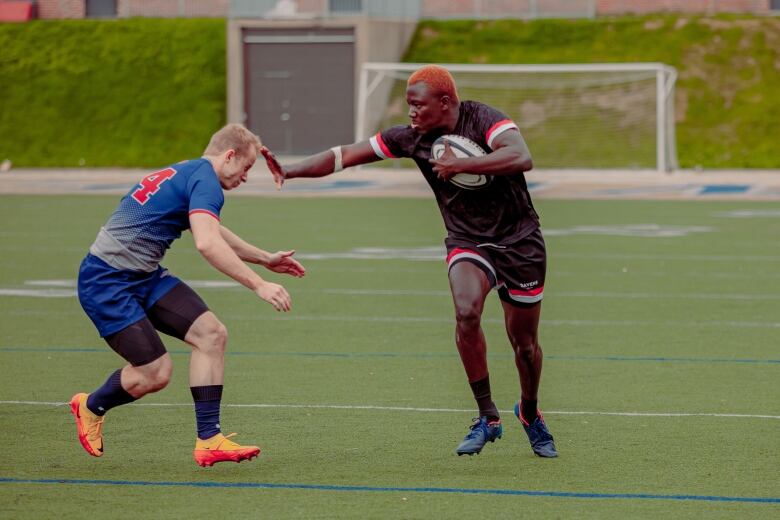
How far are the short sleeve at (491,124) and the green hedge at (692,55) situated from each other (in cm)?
2943

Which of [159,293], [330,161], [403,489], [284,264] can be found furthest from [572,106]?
[403,489]

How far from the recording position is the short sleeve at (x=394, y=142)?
7316mm

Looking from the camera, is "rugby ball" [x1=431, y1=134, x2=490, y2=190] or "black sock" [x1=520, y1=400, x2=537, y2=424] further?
"black sock" [x1=520, y1=400, x2=537, y2=424]

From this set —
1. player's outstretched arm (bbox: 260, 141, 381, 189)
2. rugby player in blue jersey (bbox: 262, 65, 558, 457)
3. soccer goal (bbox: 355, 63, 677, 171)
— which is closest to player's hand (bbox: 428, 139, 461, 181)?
rugby player in blue jersey (bbox: 262, 65, 558, 457)

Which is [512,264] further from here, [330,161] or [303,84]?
[303,84]

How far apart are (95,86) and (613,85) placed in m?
15.0

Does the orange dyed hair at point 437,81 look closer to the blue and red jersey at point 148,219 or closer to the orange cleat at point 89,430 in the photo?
the blue and red jersey at point 148,219

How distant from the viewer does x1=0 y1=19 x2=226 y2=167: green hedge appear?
1613 inches

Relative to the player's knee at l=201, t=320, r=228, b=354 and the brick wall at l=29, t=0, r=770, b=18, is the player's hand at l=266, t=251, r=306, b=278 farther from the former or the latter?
the brick wall at l=29, t=0, r=770, b=18

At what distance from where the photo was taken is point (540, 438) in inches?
283

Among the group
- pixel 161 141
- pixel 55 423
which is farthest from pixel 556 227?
pixel 161 141

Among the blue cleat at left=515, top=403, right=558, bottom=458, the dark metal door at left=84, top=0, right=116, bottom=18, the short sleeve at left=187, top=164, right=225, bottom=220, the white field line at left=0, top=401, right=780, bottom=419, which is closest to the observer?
the short sleeve at left=187, top=164, right=225, bottom=220

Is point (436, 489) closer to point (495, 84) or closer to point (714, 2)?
point (495, 84)

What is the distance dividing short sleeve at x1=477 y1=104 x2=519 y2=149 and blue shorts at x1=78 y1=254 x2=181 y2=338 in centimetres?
169
